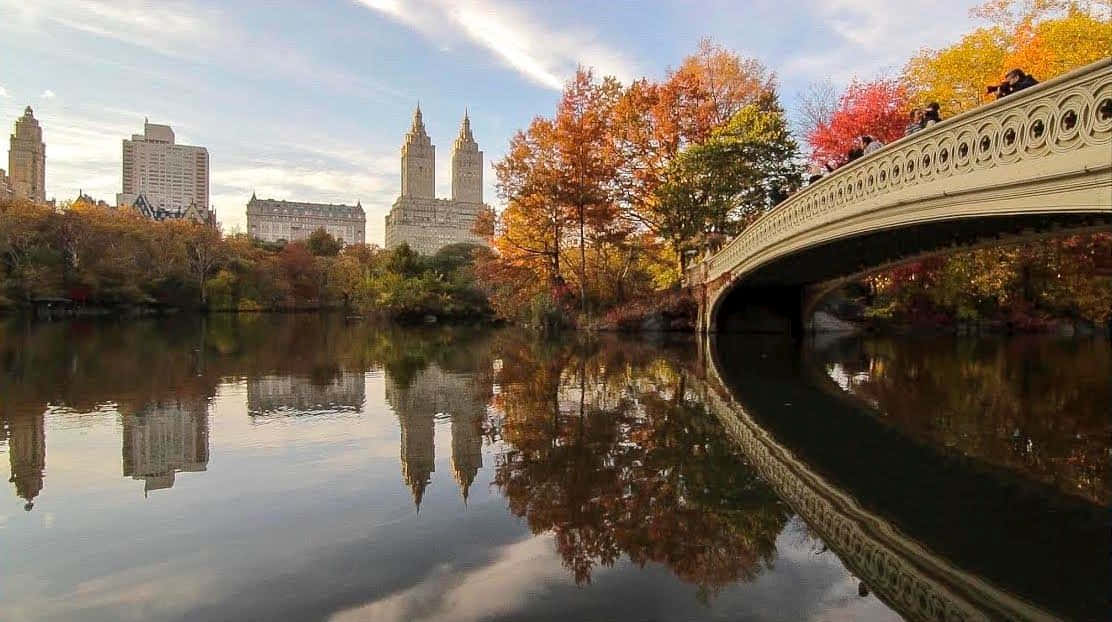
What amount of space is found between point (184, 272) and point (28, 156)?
398ft

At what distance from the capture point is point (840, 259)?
50.9 feet

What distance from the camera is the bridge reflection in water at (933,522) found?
3.15 m

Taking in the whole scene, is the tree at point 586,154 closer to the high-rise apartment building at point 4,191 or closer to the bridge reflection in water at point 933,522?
the bridge reflection in water at point 933,522

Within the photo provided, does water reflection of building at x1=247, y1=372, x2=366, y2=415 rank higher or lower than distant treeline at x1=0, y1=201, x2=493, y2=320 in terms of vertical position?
lower

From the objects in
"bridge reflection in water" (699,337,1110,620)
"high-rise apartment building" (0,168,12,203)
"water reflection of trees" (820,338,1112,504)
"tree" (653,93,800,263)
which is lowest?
"bridge reflection in water" (699,337,1110,620)

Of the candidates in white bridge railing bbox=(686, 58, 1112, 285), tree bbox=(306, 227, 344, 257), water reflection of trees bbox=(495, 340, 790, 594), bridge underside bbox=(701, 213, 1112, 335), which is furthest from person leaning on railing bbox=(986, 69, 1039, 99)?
tree bbox=(306, 227, 344, 257)

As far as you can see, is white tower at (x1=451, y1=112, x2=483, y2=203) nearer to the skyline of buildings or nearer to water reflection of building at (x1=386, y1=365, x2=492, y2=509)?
the skyline of buildings

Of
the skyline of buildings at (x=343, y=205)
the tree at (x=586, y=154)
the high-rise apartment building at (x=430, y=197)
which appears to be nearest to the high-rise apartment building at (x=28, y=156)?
the skyline of buildings at (x=343, y=205)

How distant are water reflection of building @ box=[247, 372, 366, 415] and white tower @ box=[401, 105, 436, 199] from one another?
155771 mm

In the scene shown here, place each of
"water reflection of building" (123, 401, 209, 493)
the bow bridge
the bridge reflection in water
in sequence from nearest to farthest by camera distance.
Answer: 1. the bridge reflection in water
2. "water reflection of building" (123, 401, 209, 493)
3. the bow bridge

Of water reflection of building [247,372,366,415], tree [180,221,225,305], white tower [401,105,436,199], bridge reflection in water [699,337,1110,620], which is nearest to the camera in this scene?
bridge reflection in water [699,337,1110,620]

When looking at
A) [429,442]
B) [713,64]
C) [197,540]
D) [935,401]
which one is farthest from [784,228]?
[713,64]

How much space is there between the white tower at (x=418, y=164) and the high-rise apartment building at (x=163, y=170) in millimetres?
49460

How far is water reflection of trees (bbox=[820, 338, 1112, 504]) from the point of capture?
5.74 metres
